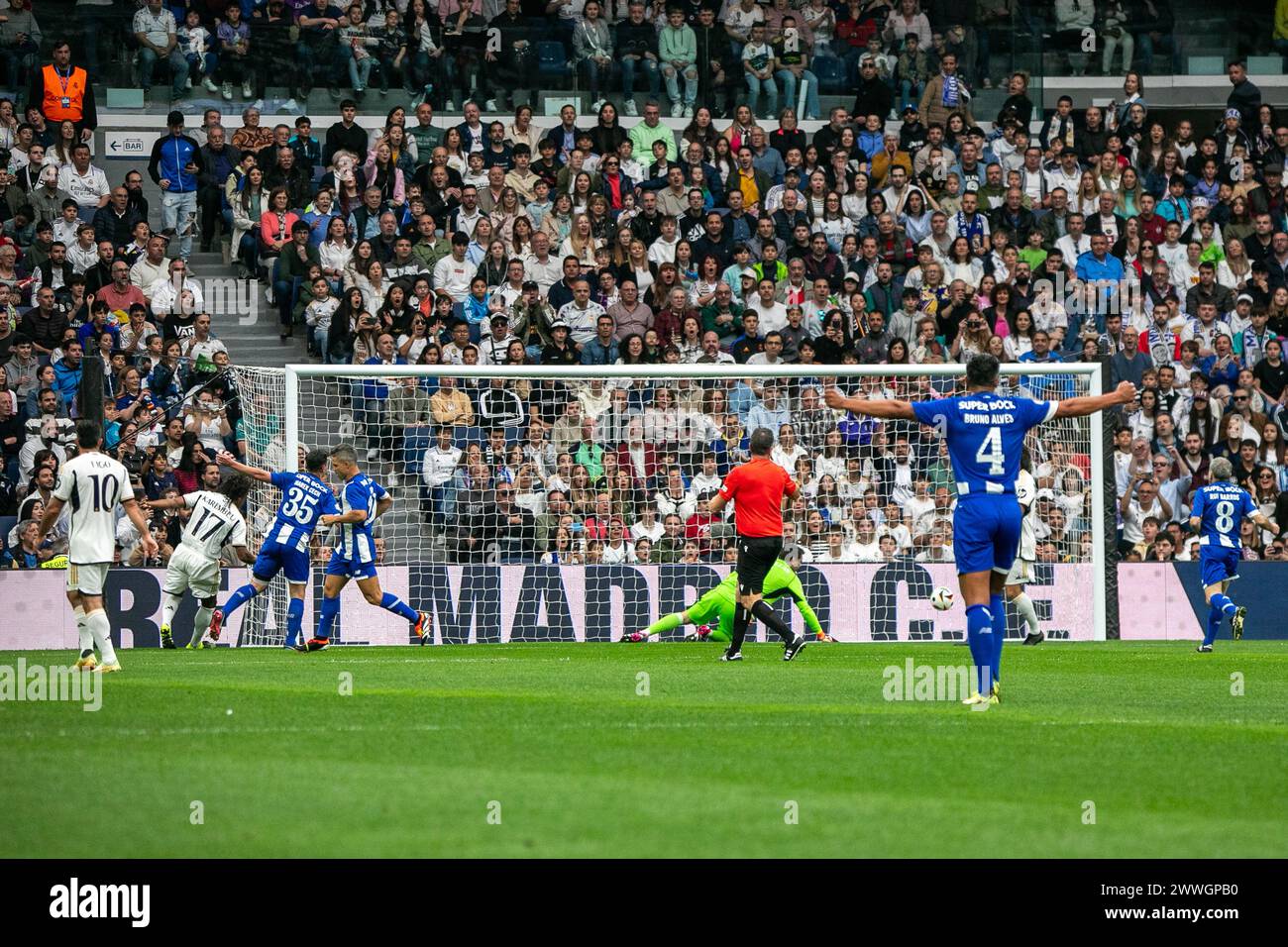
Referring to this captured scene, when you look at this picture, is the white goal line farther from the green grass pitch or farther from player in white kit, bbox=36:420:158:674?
the green grass pitch

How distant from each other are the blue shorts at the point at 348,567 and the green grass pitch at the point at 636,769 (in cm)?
480

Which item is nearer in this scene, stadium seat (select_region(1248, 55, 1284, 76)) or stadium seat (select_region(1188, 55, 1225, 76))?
stadium seat (select_region(1188, 55, 1225, 76))

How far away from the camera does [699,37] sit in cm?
2830

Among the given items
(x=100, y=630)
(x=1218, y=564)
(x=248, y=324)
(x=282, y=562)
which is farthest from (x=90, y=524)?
(x=1218, y=564)

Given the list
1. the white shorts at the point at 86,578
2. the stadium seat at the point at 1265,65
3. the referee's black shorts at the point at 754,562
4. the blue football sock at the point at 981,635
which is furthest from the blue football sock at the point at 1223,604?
the stadium seat at the point at 1265,65

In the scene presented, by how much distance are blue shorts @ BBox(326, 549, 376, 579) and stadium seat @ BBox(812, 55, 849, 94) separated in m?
13.9

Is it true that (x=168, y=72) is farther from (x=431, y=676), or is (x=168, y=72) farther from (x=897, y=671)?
(x=897, y=671)

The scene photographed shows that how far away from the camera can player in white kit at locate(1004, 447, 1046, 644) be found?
19.4 m

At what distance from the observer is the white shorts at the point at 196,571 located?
1947cm

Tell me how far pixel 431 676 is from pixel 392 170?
13118 mm

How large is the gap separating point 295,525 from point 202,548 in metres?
1.55

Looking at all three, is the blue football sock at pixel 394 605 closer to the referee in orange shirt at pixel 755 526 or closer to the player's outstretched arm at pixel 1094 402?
the referee in orange shirt at pixel 755 526

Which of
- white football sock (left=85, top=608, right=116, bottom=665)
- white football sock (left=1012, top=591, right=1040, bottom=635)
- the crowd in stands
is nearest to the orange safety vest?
the crowd in stands
